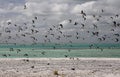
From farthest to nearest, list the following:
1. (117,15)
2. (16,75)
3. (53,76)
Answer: (117,15), (16,75), (53,76)

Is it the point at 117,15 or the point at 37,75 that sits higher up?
the point at 117,15

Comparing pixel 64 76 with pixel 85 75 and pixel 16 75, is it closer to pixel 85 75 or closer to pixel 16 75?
pixel 85 75

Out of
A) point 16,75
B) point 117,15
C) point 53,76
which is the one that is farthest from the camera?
point 117,15

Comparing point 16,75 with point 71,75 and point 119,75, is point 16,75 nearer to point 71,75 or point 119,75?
point 71,75

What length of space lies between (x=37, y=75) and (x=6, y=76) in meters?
4.07

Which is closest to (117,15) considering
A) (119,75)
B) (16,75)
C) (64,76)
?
(119,75)

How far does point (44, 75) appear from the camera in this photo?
1703 inches

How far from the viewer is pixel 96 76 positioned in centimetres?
4184

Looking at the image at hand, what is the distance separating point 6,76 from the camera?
141 feet

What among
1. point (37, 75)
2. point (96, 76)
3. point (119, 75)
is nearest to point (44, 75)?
point (37, 75)

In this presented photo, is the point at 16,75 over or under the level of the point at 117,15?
under

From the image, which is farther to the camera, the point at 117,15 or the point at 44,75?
the point at 117,15

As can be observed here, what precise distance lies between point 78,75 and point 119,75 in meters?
5.33

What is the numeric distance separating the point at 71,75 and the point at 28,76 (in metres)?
5.65
